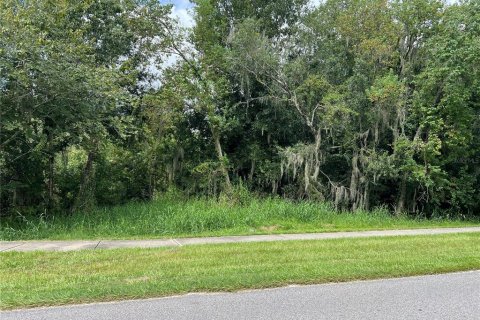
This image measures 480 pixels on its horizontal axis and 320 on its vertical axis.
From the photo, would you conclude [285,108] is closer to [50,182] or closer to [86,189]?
[86,189]

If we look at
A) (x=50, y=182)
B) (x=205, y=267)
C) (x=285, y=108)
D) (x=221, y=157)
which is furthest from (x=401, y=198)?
(x=50, y=182)

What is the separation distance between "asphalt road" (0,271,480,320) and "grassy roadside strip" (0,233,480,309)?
30 cm

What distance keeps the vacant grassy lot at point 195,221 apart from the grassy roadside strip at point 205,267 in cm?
296

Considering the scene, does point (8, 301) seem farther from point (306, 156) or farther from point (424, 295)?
point (306, 156)

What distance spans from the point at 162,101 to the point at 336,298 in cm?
1307

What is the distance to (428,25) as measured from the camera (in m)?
18.7

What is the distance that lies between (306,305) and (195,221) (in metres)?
7.63

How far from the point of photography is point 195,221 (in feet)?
40.9

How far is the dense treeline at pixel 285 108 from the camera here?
1675 centimetres

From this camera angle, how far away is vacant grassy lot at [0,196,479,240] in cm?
1158

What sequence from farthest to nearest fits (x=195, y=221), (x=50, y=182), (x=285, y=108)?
(x=285, y=108)
(x=50, y=182)
(x=195, y=221)

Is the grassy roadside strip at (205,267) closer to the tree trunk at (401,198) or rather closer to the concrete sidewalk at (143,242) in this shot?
the concrete sidewalk at (143,242)

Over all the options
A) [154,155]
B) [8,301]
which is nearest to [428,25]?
[154,155]

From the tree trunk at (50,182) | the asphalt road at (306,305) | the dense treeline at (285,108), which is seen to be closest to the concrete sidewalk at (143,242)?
the asphalt road at (306,305)
